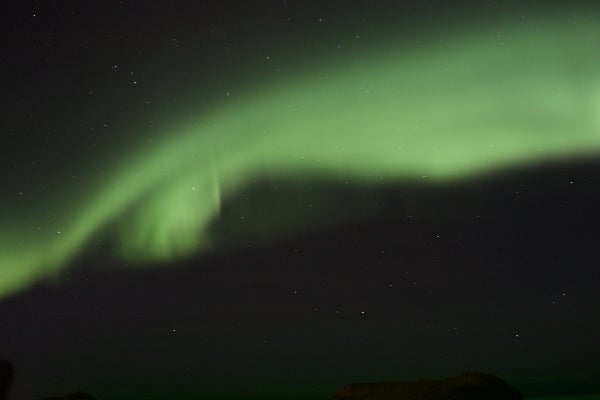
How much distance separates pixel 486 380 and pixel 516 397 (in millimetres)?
1809

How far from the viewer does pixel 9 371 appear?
32.2 meters

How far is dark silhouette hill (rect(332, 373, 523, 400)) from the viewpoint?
1216 inches

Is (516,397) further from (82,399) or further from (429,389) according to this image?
(82,399)

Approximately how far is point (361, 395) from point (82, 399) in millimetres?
14828

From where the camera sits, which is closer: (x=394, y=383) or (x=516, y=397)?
(x=516, y=397)

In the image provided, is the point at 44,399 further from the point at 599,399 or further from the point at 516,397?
the point at 599,399

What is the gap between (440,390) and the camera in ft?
106

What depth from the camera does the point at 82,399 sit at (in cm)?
3534

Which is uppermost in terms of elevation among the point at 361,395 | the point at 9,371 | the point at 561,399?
the point at 9,371

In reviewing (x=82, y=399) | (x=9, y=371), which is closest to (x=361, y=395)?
(x=82, y=399)

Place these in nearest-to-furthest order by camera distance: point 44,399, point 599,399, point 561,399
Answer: point 44,399 → point 599,399 → point 561,399

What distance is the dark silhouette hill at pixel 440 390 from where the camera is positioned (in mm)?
30884

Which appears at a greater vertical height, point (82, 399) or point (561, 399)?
point (82, 399)

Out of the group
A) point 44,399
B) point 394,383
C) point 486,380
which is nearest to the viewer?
point 486,380
